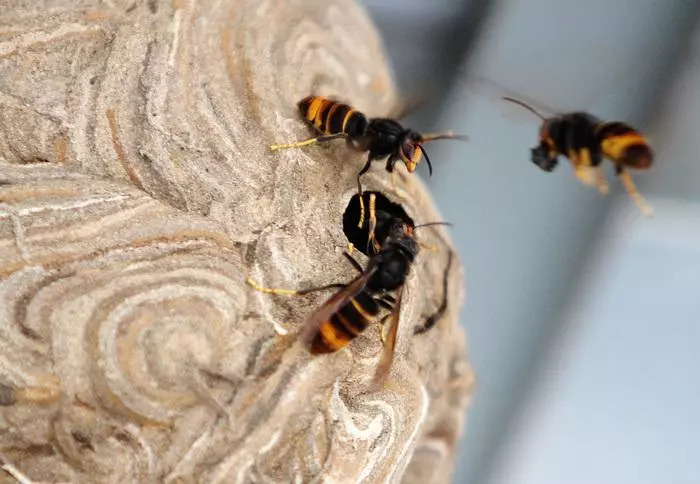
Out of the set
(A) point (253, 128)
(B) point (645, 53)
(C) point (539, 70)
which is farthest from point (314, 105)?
(B) point (645, 53)

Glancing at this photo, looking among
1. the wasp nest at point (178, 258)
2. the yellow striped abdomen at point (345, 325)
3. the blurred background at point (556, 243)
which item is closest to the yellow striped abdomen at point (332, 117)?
the wasp nest at point (178, 258)

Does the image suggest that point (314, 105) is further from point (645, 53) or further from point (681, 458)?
point (681, 458)

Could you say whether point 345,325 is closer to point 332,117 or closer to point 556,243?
point 332,117

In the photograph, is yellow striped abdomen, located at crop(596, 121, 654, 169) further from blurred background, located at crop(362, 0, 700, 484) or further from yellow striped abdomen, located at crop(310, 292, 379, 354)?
blurred background, located at crop(362, 0, 700, 484)

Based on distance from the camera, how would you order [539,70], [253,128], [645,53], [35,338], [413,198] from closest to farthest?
1. [35,338]
2. [253,128]
3. [413,198]
4. [539,70]
5. [645,53]

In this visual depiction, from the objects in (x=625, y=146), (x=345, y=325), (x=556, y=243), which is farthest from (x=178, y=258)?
(x=556, y=243)

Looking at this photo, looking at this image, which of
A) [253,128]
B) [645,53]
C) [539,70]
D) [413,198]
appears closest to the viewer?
[253,128]

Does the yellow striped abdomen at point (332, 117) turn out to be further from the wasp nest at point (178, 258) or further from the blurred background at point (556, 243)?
the blurred background at point (556, 243)

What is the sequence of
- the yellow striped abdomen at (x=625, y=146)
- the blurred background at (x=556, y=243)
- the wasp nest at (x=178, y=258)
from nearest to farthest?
1. the wasp nest at (x=178, y=258)
2. the yellow striped abdomen at (x=625, y=146)
3. the blurred background at (x=556, y=243)
